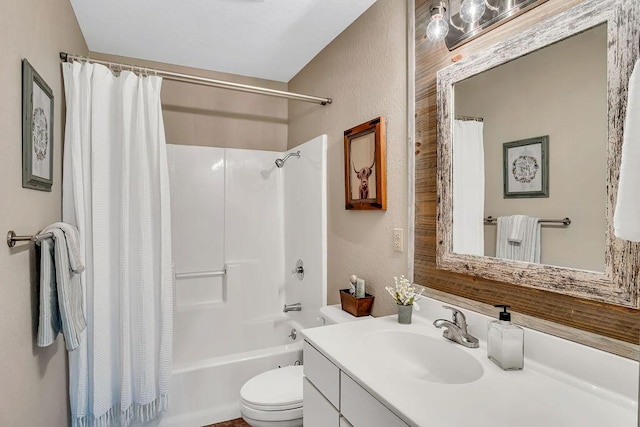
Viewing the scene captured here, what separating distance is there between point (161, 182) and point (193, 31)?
1.01 meters

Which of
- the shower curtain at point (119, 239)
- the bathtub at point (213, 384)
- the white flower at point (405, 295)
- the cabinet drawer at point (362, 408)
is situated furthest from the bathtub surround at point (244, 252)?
the cabinet drawer at point (362, 408)

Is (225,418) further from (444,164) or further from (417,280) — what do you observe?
(444,164)

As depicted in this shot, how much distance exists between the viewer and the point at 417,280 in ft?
5.20

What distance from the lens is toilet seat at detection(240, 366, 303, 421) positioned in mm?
1693

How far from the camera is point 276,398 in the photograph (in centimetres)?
176

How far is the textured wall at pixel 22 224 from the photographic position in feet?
3.51

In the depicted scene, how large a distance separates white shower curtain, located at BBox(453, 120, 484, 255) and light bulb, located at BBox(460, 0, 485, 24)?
1.22ft

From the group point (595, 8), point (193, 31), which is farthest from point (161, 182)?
point (595, 8)

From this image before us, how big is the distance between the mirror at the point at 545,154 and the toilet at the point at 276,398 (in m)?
0.82

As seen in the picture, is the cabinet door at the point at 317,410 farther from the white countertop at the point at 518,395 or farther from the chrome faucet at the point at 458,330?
the chrome faucet at the point at 458,330

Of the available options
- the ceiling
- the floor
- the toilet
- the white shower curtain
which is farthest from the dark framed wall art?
the floor

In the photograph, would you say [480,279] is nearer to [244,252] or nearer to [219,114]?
[244,252]

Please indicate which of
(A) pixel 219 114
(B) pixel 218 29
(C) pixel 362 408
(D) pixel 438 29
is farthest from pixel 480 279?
Result: (A) pixel 219 114

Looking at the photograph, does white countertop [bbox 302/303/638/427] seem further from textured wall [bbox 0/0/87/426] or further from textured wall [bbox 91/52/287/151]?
textured wall [bbox 91/52/287/151]
